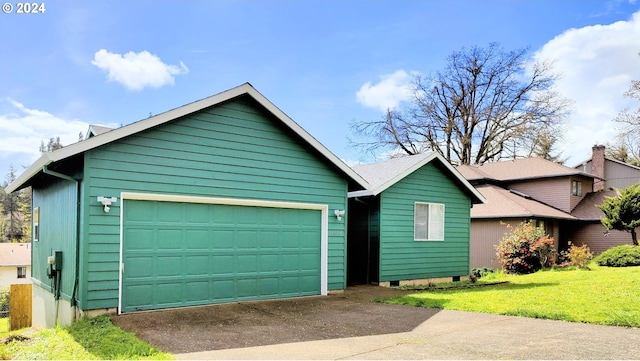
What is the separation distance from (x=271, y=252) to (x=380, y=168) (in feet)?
20.4

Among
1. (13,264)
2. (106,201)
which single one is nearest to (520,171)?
(106,201)

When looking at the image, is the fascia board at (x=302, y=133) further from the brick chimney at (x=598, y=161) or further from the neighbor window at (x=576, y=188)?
the brick chimney at (x=598, y=161)

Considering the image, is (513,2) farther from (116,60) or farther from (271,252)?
(116,60)

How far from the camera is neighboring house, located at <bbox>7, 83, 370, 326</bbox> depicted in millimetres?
8516

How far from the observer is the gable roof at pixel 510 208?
21748 millimetres

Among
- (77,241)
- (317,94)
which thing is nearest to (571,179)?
(317,94)

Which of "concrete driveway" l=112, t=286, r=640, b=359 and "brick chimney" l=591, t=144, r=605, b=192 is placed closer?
"concrete driveway" l=112, t=286, r=640, b=359

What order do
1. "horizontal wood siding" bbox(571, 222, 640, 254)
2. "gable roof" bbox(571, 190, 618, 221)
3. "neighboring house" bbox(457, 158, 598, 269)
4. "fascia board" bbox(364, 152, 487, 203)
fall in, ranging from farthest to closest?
"gable roof" bbox(571, 190, 618, 221) < "horizontal wood siding" bbox(571, 222, 640, 254) < "neighboring house" bbox(457, 158, 598, 269) < "fascia board" bbox(364, 152, 487, 203)

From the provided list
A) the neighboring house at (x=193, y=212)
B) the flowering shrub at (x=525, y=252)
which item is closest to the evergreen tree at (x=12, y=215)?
the neighboring house at (x=193, y=212)

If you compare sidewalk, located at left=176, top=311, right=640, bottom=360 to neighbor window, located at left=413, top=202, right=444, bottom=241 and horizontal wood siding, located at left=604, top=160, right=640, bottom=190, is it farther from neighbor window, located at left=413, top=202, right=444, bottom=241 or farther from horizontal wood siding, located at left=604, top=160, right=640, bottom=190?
horizontal wood siding, located at left=604, top=160, right=640, bottom=190

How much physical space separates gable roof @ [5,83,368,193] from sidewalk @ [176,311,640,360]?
409 centimetres

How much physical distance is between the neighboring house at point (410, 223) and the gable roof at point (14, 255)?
1227 inches

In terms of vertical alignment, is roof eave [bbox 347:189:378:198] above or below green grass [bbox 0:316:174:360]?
above

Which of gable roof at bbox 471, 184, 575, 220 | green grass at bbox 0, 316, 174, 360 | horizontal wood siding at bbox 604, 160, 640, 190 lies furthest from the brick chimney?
green grass at bbox 0, 316, 174, 360
